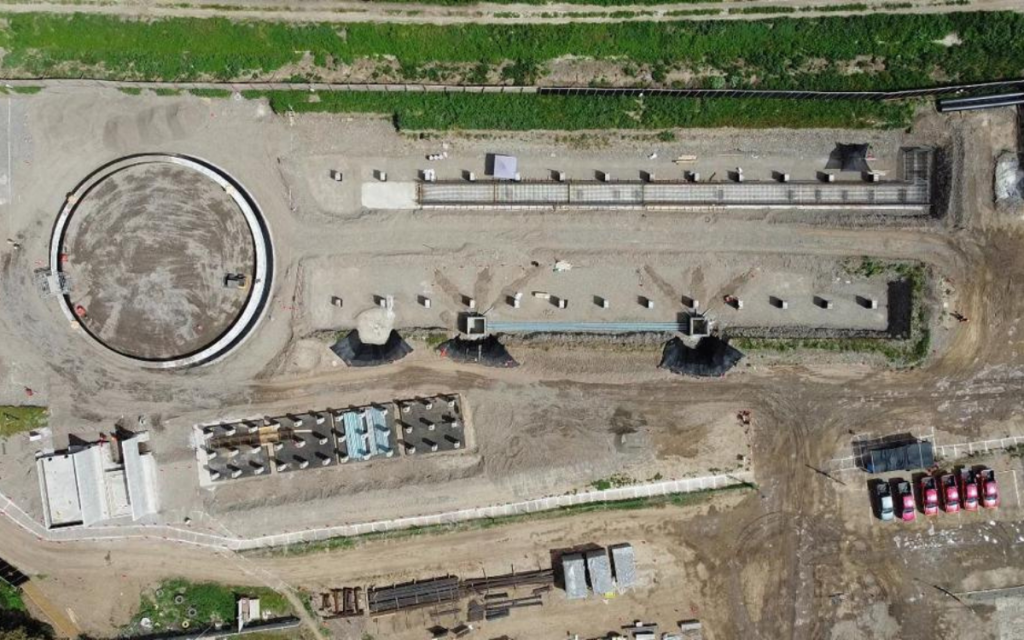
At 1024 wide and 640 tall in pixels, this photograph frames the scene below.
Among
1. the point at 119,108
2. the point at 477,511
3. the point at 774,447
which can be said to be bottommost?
the point at 477,511

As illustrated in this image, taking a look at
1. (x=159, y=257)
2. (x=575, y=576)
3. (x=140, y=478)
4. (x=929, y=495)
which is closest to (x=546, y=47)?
(x=159, y=257)

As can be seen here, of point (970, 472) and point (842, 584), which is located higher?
point (970, 472)

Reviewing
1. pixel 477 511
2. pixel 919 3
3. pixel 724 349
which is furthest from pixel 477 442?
pixel 919 3

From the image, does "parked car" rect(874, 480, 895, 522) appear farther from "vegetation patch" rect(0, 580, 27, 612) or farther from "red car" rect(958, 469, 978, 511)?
"vegetation patch" rect(0, 580, 27, 612)

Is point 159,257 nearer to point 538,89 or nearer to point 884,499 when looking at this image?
point 538,89

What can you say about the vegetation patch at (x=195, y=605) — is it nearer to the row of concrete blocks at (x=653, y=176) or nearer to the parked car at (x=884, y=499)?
the row of concrete blocks at (x=653, y=176)

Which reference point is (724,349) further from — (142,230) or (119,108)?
(119,108)
